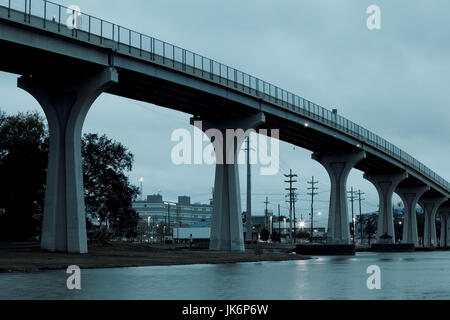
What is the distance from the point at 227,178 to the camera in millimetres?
61250

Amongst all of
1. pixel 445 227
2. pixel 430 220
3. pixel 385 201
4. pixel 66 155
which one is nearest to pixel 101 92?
pixel 66 155

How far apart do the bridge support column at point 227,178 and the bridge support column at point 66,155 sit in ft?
66.3

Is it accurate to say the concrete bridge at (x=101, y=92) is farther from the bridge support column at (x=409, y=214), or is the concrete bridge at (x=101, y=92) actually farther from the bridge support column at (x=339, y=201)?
the bridge support column at (x=409, y=214)

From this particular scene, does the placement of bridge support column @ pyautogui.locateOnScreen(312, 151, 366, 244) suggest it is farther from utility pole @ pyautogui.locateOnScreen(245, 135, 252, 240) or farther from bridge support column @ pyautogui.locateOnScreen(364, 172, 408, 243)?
bridge support column @ pyautogui.locateOnScreen(364, 172, 408, 243)

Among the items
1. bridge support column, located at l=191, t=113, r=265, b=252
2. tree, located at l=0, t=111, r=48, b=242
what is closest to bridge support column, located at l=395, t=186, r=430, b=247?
bridge support column, located at l=191, t=113, r=265, b=252

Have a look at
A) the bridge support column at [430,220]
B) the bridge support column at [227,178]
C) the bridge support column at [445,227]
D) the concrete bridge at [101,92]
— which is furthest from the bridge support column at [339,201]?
the bridge support column at [445,227]

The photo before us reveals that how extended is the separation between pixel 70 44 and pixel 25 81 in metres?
5.67

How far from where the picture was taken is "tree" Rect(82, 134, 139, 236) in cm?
6362

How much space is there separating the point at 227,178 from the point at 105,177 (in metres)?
12.5

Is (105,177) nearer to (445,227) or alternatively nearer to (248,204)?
(248,204)

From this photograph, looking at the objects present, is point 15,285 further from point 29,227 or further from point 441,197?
point 441,197
